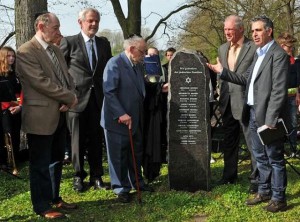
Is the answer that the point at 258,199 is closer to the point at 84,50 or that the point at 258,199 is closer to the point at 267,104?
the point at 267,104

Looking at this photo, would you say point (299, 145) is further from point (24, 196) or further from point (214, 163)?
point (24, 196)

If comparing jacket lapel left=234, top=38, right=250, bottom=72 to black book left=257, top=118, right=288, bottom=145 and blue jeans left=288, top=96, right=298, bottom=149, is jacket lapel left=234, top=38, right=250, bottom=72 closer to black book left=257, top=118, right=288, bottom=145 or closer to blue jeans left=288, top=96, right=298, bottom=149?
black book left=257, top=118, right=288, bottom=145

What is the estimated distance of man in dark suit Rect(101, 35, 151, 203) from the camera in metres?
5.21

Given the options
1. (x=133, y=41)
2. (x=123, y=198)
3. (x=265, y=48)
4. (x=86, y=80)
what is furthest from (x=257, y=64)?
(x=123, y=198)

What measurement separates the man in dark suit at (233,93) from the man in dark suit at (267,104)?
0.42 metres

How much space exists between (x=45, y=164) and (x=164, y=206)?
1.53 m

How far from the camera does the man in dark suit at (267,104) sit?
4.58 meters

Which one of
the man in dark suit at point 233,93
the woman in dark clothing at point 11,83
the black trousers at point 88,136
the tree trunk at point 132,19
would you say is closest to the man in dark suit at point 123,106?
the black trousers at point 88,136

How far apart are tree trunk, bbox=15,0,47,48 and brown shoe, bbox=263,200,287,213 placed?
5561mm

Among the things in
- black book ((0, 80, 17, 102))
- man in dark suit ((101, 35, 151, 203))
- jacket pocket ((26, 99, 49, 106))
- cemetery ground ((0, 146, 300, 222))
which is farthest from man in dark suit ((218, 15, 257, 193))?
black book ((0, 80, 17, 102))

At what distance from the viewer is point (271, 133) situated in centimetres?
462

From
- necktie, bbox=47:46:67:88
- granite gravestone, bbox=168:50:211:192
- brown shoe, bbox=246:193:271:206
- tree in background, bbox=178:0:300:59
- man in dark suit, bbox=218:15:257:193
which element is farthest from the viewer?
tree in background, bbox=178:0:300:59

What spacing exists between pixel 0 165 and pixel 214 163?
3725 mm

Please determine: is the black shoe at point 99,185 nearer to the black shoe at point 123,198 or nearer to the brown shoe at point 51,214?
the black shoe at point 123,198
